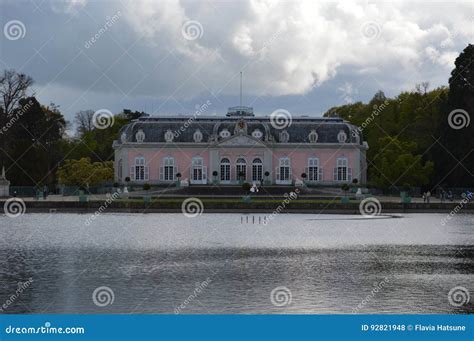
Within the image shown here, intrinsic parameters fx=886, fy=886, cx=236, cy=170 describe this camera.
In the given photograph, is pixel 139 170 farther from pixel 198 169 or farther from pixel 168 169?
pixel 198 169

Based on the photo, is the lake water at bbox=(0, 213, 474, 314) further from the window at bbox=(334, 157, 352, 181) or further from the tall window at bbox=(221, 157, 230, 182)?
the tall window at bbox=(221, 157, 230, 182)

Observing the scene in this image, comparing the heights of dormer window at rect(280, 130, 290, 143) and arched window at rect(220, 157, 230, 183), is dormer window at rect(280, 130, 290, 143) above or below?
above

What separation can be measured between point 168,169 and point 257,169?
8.87 m

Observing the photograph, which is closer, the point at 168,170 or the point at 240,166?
the point at 168,170

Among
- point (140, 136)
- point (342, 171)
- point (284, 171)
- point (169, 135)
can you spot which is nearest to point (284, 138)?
point (284, 171)

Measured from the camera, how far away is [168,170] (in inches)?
3467

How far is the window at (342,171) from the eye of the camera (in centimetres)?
8825

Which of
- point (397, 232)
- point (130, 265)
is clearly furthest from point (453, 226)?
point (130, 265)

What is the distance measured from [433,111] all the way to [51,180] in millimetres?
36739

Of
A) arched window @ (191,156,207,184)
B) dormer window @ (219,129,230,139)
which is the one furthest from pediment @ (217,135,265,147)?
arched window @ (191,156,207,184)

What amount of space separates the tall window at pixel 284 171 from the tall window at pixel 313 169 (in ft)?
6.88

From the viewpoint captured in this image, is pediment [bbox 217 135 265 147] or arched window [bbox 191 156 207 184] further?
arched window [bbox 191 156 207 184]

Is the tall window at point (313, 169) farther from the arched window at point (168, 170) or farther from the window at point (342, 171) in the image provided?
the arched window at point (168, 170)

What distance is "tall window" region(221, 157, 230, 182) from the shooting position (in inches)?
3484
